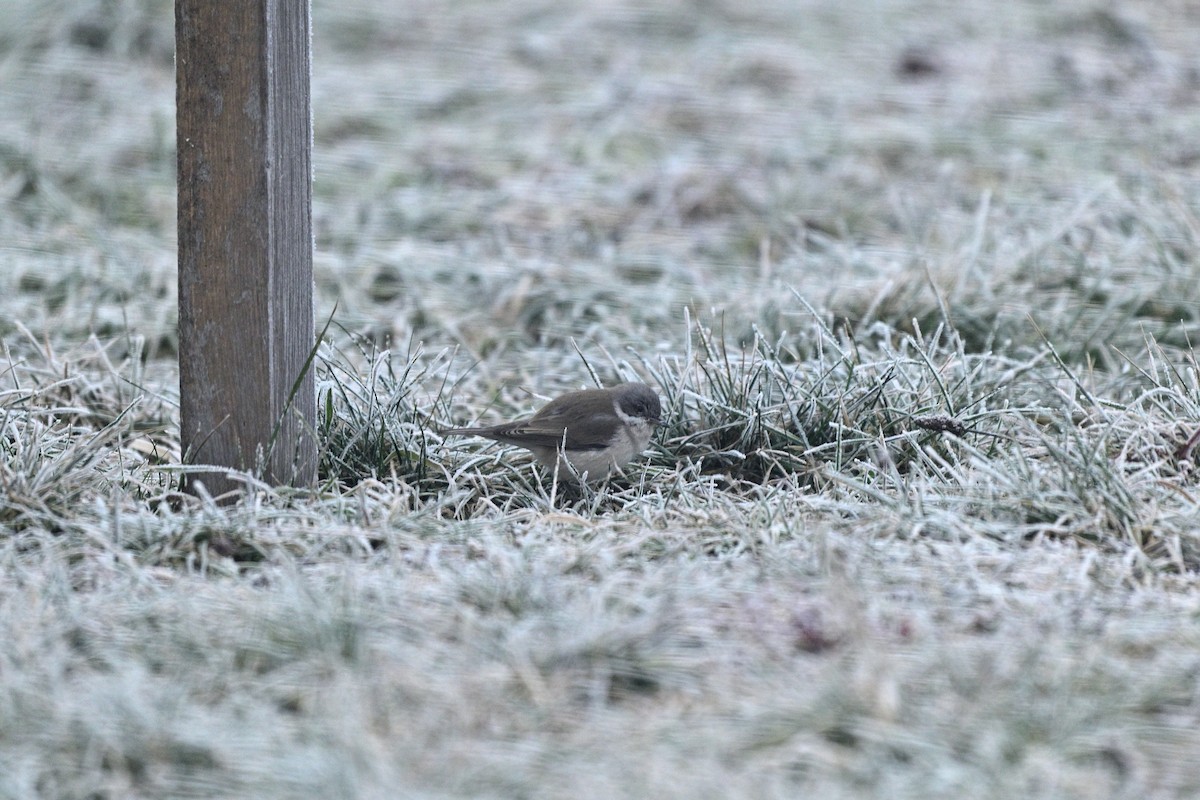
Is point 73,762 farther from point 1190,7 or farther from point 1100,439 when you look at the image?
point 1190,7

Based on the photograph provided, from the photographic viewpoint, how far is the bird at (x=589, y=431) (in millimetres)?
4078

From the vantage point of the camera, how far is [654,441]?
443 cm

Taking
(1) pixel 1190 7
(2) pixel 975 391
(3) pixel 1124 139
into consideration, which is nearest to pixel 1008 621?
(2) pixel 975 391

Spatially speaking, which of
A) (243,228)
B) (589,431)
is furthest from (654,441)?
(243,228)

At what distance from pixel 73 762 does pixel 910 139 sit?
18.9 ft

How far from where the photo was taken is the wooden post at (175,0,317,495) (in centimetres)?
348

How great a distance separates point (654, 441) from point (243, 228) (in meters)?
1.45

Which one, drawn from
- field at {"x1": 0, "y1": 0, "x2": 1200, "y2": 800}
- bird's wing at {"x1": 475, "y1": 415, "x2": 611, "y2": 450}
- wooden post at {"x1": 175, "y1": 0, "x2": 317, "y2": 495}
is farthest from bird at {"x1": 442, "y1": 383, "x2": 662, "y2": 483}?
wooden post at {"x1": 175, "y1": 0, "x2": 317, "y2": 495}

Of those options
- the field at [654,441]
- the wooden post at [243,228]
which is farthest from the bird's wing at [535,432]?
the wooden post at [243,228]

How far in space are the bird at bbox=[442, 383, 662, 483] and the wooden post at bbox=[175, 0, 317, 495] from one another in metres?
0.67

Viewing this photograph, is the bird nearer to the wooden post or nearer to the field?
the field

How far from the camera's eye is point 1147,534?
3.49 metres

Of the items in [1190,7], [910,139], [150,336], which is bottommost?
[150,336]

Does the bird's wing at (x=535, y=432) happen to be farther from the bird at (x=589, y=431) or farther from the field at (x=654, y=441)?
the field at (x=654, y=441)
